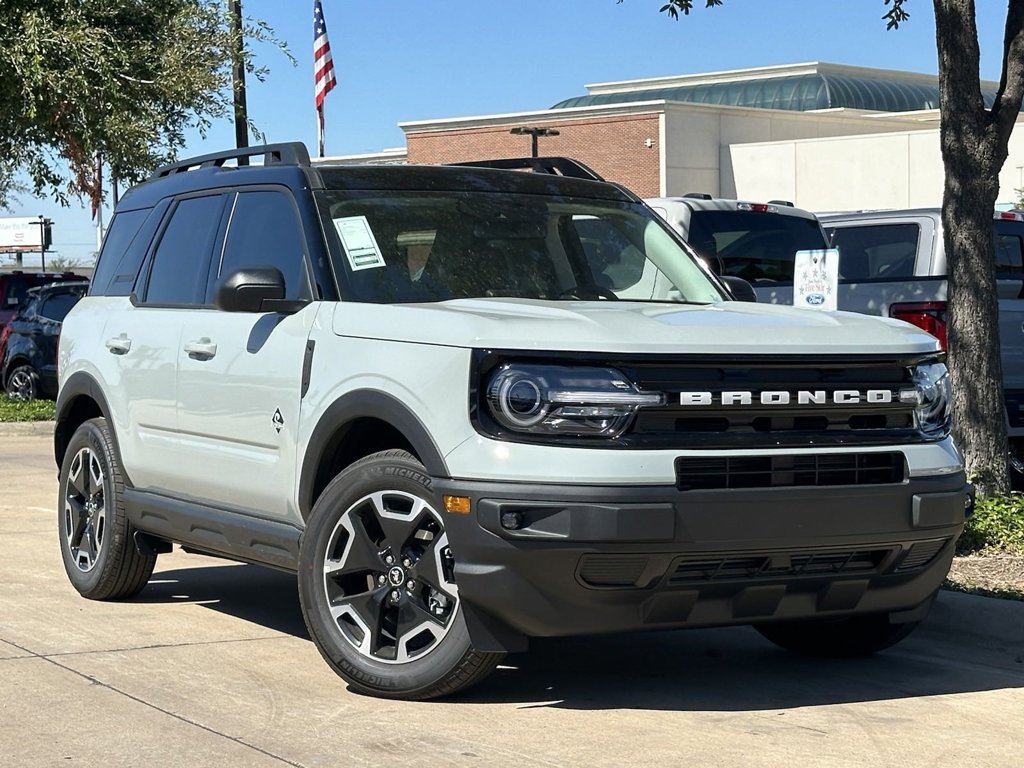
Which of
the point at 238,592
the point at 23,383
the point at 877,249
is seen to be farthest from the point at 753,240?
the point at 23,383

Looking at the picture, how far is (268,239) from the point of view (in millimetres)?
6848

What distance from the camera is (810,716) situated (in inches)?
229

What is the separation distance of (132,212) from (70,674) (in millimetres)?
2753

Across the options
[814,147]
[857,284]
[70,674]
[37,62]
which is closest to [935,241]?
[857,284]

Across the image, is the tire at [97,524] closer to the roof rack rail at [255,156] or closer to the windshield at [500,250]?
the roof rack rail at [255,156]

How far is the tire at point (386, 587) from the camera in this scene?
562cm

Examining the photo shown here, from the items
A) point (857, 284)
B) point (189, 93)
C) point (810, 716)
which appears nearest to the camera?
point (810, 716)

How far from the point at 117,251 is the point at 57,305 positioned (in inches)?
640

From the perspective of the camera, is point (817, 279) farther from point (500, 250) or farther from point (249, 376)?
point (249, 376)

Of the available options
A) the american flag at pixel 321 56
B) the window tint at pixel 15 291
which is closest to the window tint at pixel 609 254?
the window tint at pixel 15 291

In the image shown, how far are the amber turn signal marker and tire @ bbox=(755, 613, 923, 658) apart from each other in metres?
1.65

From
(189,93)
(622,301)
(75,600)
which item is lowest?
(75,600)

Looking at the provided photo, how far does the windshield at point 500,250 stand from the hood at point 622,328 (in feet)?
0.77

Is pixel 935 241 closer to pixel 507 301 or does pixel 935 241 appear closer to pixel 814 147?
pixel 507 301
